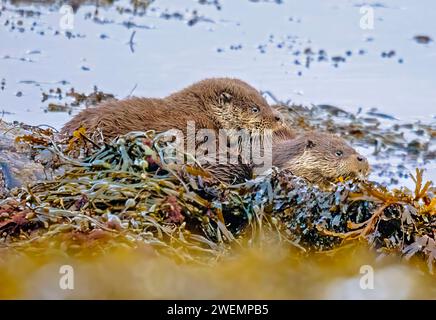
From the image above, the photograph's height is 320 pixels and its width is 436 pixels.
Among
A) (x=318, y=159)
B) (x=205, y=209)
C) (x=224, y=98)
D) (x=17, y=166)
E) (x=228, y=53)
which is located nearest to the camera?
(x=205, y=209)

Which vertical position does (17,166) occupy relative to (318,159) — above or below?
above

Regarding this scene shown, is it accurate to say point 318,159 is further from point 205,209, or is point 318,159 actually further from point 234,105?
point 205,209

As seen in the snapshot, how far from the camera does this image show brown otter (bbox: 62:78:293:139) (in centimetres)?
612

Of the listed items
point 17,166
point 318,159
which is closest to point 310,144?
point 318,159

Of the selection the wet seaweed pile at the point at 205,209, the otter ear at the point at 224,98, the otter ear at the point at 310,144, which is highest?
the otter ear at the point at 224,98

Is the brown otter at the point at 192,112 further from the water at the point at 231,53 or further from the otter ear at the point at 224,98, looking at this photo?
the water at the point at 231,53

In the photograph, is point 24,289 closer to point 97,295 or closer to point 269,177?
point 97,295

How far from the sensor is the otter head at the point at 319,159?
6.52m

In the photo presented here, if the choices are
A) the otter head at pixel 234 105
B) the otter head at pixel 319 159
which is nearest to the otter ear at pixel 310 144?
the otter head at pixel 319 159

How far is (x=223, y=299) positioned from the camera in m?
2.86

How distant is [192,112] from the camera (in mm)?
6633

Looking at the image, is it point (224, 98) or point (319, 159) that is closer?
point (319, 159)

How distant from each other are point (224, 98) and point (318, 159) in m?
0.82

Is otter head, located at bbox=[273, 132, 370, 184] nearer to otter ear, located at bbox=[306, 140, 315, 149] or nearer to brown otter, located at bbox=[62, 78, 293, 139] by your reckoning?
otter ear, located at bbox=[306, 140, 315, 149]
